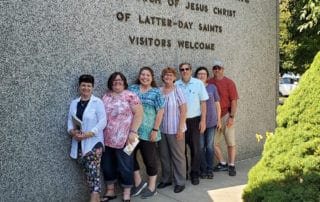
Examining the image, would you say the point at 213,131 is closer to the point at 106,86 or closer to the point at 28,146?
the point at 106,86

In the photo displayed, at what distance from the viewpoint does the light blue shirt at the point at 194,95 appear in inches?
214

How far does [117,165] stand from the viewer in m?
4.77

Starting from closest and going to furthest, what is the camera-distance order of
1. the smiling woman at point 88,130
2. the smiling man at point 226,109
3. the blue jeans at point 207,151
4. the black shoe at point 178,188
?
the smiling woman at point 88,130, the black shoe at point 178,188, the blue jeans at point 207,151, the smiling man at point 226,109

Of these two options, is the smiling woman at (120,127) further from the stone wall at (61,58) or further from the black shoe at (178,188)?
the black shoe at (178,188)

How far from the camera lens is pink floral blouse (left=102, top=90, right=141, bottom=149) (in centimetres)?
461

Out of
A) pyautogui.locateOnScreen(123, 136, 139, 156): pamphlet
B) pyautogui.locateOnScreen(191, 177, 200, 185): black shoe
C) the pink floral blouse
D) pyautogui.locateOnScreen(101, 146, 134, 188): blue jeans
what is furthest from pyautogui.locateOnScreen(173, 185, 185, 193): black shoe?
the pink floral blouse

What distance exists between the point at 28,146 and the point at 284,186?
2.79 m

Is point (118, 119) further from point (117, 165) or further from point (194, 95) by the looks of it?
point (194, 95)

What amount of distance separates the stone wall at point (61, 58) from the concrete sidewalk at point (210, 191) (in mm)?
1060

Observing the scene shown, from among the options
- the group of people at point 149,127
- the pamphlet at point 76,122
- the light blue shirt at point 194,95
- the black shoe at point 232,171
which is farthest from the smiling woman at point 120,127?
the black shoe at point 232,171

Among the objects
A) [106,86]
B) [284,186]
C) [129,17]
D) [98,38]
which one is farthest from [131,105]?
[284,186]

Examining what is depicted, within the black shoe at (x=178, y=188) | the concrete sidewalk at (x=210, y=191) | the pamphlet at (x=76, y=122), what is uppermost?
the pamphlet at (x=76, y=122)

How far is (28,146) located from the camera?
4.32 meters

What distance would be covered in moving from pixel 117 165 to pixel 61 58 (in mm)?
1458
